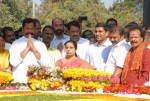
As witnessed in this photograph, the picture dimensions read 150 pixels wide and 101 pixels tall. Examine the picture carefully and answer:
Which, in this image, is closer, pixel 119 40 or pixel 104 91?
pixel 104 91

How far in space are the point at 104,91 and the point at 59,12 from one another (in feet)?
158

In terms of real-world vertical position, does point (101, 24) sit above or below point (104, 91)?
above

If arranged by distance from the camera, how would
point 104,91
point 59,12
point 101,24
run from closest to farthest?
point 104,91 → point 101,24 → point 59,12

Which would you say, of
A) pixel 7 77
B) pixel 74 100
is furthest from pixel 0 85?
pixel 74 100

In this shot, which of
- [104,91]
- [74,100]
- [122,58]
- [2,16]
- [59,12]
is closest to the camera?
[74,100]

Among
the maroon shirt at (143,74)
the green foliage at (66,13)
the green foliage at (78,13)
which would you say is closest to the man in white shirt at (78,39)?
the maroon shirt at (143,74)

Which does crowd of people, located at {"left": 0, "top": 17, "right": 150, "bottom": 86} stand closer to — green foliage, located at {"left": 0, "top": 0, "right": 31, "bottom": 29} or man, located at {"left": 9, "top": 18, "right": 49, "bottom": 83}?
man, located at {"left": 9, "top": 18, "right": 49, "bottom": 83}

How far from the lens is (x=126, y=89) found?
33.6 ft

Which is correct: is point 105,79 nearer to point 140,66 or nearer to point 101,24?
point 140,66

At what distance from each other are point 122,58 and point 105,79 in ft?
2.58

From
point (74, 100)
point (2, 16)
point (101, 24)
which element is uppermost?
point (2, 16)

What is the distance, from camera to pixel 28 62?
38.0 feet

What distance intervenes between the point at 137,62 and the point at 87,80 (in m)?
1.08

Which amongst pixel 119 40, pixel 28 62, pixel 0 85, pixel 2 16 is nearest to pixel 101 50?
pixel 119 40
